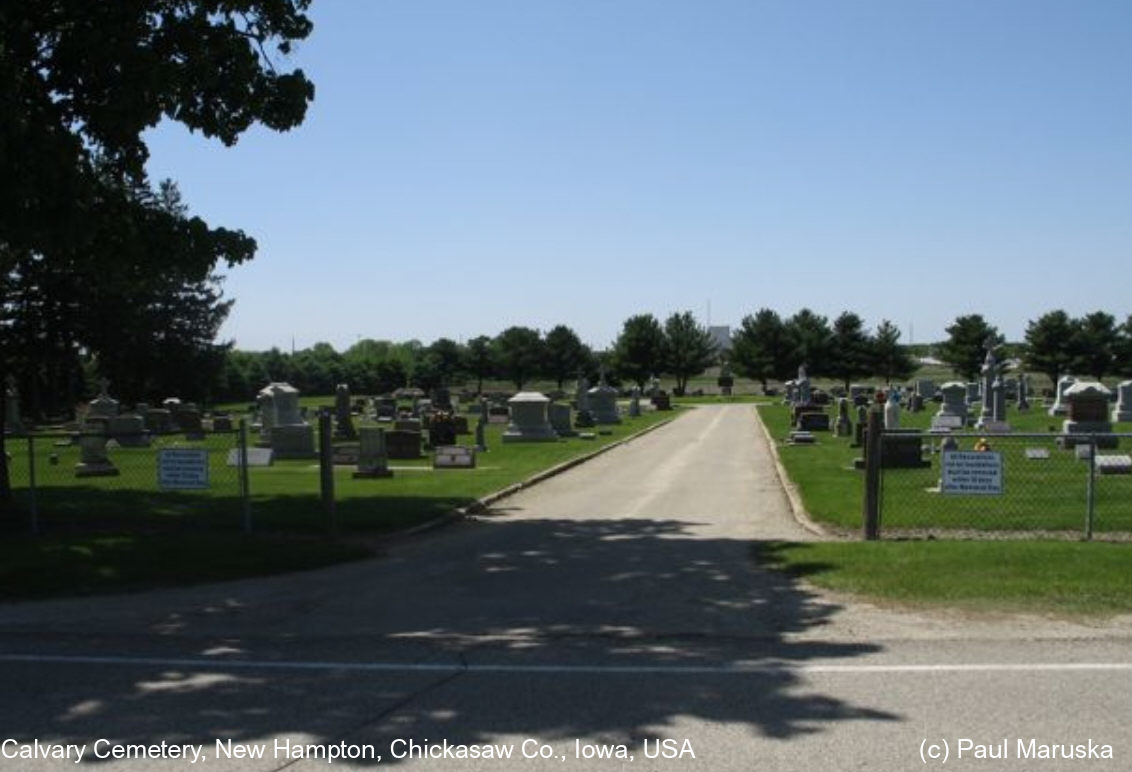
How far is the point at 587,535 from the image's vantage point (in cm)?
1364

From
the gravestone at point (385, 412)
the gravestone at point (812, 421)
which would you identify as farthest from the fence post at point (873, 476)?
the gravestone at point (385, 412)

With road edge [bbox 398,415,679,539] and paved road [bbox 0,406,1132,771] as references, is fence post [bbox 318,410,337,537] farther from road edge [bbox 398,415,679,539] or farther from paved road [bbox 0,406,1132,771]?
paved road [bbox 0,406,1132,771]

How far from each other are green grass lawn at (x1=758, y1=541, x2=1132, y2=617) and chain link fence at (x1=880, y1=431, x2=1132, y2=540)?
3.36 ft

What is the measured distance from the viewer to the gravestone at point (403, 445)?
90.2 feet

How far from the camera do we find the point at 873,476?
1222cm

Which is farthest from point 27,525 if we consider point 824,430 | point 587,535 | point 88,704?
point 824,430

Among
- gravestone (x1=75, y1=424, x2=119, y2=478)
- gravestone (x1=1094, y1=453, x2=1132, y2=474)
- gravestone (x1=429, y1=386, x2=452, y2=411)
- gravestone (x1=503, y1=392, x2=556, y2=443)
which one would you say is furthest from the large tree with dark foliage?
gravestone (x1=429, y1=386, x2=452, y2=411)

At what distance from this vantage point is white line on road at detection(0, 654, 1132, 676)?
6.59m

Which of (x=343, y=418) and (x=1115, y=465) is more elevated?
(x=343, y=418)

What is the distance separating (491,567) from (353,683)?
4853 mm

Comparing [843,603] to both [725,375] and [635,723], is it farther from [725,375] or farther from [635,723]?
[725,375]

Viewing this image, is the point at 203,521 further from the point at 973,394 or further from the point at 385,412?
the point at 973,394

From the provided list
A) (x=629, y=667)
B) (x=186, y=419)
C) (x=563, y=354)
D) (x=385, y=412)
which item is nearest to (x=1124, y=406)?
(x=385, y=412)

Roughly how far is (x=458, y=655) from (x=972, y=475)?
730cm
